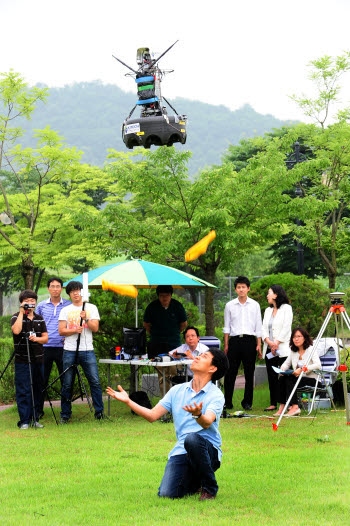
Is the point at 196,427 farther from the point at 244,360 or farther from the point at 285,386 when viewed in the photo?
the point at 244,360

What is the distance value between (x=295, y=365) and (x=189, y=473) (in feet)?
16.0

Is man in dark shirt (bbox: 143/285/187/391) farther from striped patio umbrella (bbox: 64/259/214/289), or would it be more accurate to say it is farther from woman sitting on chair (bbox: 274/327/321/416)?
woman sitting on chair (bbox: 274/327/321/416)

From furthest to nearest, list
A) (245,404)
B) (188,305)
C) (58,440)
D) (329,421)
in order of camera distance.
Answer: (188,305) → (245,404) → (329,421) → (58,440)

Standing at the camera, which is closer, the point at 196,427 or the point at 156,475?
the point at 196,427

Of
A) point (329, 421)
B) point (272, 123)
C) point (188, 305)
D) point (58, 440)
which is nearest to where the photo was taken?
point (58, 440)

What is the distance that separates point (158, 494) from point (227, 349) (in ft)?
17.4

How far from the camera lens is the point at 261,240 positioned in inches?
622

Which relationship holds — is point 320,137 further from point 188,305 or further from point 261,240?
point 188,305

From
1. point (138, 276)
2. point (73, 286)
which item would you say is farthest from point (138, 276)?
point (73, 286)

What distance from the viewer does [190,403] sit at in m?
5.20

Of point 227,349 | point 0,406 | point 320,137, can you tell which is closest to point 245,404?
point 227,349

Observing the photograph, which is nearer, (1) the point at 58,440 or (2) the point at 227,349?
(1) the point at 58,440

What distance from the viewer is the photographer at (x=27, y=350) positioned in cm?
913

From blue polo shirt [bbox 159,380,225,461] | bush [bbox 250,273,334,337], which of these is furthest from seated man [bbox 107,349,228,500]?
bush [bbox 250,273,334,337]
